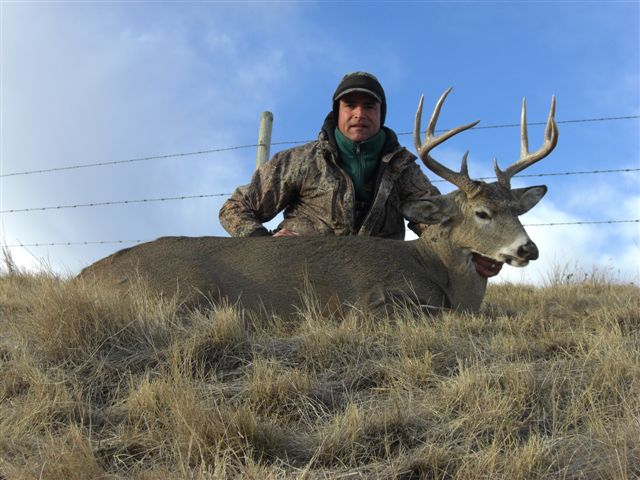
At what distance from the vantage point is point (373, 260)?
5320mm

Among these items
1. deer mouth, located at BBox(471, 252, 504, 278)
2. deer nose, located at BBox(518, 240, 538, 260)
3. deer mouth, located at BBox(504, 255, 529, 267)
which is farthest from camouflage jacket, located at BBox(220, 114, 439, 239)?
deer nose, located at BBox(518, 240, 538, 260)

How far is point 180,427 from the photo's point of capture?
250cm

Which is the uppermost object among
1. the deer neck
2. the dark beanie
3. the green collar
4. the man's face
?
the dark beanie

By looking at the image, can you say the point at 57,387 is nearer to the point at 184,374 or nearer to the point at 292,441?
the point at 184,374

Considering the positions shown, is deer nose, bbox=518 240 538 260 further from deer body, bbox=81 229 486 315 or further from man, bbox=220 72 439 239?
man, bbox=220 72 439 239

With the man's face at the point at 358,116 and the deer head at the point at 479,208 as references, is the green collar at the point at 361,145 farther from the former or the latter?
the deer head at the point at 479,208

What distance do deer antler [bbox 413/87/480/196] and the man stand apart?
793mm

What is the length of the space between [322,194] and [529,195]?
1.89 metres

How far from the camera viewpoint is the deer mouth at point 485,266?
5582 millimetres

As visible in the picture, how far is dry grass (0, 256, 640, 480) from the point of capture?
2.36 m

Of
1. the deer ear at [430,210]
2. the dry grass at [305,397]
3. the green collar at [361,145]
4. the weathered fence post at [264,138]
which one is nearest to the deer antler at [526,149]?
the deer ear at [430,210]

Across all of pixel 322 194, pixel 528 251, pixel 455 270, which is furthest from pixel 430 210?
pixel 322 194

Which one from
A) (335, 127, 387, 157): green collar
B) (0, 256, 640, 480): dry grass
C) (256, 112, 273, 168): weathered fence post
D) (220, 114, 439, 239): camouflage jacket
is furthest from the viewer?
(256, 112, 273, 168): weathered fence post

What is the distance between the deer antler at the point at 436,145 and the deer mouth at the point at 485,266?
54 cm
